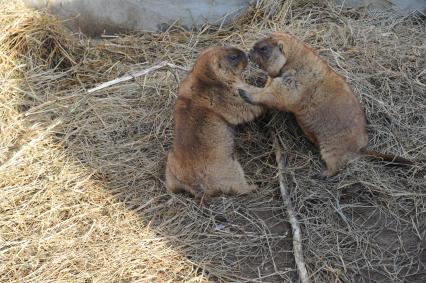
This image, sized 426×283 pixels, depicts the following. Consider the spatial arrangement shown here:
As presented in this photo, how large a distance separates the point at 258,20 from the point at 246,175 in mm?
2973

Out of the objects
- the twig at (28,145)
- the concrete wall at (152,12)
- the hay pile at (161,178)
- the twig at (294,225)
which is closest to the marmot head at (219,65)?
the hay pile at (161,178)

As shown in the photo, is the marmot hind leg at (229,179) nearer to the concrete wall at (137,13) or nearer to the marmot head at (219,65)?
the marmot head at (219,65)

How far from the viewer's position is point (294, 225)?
5078mm

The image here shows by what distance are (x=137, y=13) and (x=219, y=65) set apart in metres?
2.96

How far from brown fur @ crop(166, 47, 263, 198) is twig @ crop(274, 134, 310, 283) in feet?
0.97

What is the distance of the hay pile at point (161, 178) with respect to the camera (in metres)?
4.85

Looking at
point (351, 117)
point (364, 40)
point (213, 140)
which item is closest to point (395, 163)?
point (351, 117)

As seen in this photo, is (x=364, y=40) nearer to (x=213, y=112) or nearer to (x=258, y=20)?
(x=258, y=20)

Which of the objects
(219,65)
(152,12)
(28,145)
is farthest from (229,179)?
(152,12)

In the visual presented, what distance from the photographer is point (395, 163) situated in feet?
18.2

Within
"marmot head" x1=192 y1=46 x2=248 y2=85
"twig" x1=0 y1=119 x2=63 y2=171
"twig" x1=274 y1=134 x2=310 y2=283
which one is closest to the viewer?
"twig" x1=274 y1=134 x2=310 y2=283

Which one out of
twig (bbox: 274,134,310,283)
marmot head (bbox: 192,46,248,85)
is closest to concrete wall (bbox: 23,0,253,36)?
marmot head (bbox: 192,46,248,85)

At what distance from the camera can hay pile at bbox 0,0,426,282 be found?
191 inches

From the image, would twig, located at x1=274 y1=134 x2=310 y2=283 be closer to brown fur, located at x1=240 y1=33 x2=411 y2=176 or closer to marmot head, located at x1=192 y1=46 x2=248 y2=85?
brown fur, located at x1=240 y1=33 x2=411 y2=176
